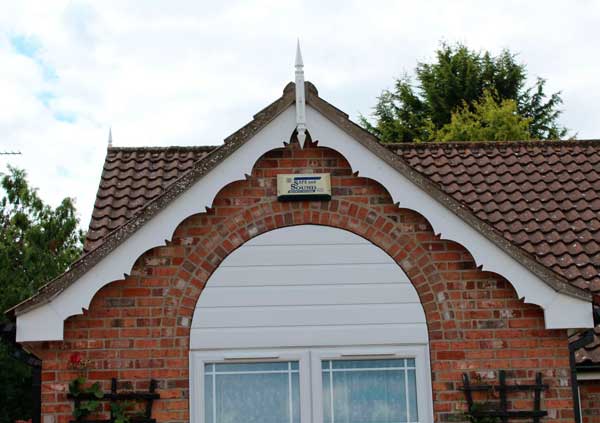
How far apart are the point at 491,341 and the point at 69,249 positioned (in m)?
17.0

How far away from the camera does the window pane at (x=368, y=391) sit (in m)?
8.76

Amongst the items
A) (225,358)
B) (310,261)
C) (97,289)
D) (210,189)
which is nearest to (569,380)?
(310,261)

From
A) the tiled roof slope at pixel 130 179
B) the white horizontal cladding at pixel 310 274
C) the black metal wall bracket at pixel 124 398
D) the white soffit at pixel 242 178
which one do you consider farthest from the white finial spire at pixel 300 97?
the black metal wall bracket at pixel 124 398

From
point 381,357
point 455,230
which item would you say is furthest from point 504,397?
point 455,230

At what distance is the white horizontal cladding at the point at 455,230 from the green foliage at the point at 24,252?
14691 mm

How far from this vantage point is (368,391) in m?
8.81

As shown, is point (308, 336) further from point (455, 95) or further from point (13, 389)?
point (455, 95)

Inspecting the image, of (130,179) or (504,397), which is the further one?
(130,179)

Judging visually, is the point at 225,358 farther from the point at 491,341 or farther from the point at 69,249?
the point at 69,249

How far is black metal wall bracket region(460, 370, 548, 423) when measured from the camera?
855 centimetres

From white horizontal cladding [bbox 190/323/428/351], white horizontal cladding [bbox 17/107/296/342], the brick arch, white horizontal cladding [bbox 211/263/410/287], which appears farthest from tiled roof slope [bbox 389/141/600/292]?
white horizontal cladding [bbox 17/107/296/342]

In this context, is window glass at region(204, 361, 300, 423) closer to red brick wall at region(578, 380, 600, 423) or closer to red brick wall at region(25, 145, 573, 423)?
red brick wall at region(25, 145, 573, 423)

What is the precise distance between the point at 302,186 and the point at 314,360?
1.77 m

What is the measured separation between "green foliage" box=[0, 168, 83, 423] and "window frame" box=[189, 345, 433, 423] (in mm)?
13790
